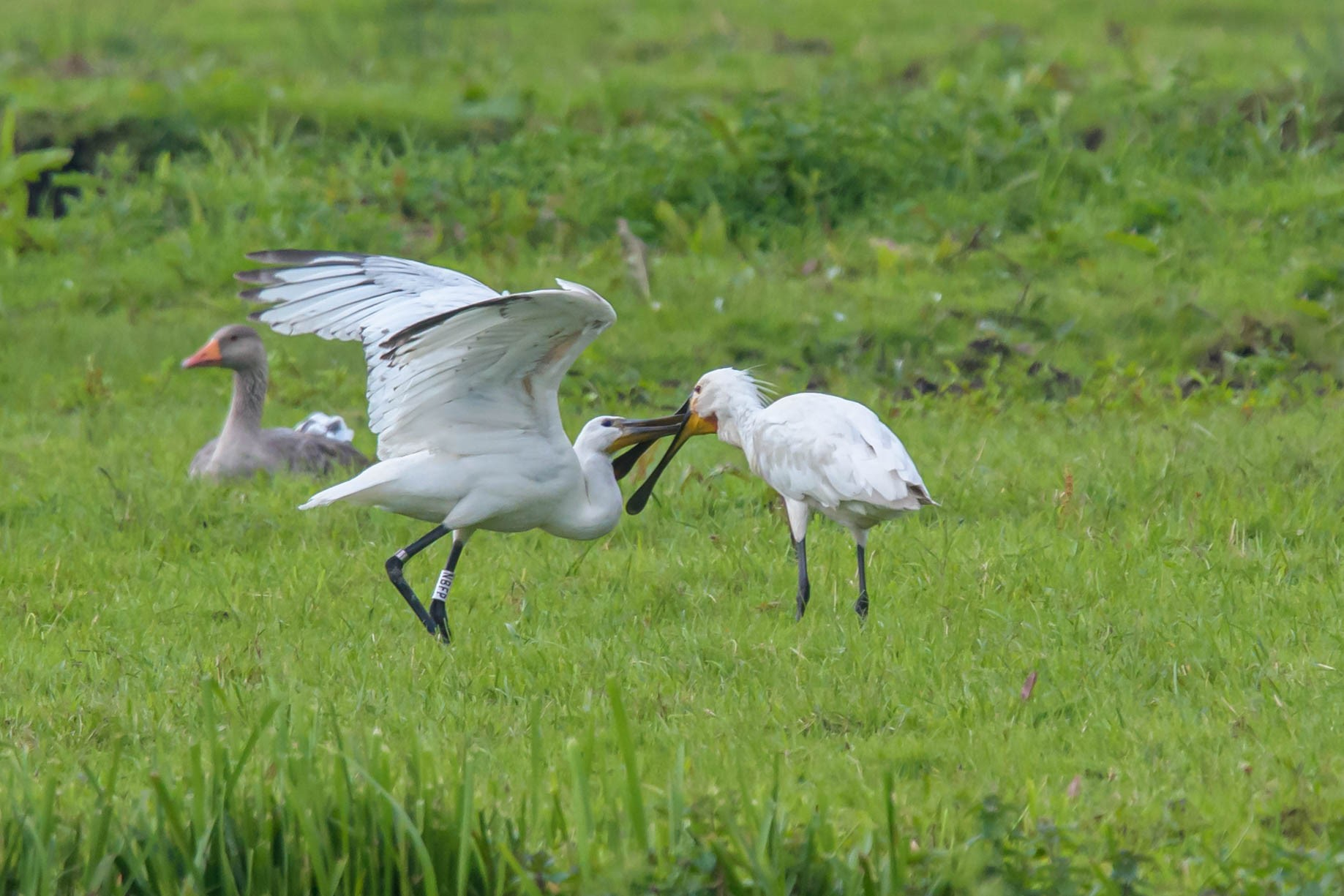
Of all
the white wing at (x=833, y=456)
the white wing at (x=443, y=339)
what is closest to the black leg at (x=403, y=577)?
the white wing at (x=443, y=339)

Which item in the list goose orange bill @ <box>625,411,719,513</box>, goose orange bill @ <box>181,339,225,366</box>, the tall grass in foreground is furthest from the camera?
goose orange bill @ <box>181,339,225,366</box>

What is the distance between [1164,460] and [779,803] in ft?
13.1

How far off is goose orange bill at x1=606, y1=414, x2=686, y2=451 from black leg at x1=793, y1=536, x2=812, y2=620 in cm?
80

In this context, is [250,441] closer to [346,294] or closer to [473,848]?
[346,294]

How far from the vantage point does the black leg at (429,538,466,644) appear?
5.99 m

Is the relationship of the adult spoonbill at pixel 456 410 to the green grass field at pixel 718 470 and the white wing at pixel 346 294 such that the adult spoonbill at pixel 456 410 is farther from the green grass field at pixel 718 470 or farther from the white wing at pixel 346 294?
the green grass field at pixel 718 470

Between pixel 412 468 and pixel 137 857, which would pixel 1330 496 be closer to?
pixel 412 468

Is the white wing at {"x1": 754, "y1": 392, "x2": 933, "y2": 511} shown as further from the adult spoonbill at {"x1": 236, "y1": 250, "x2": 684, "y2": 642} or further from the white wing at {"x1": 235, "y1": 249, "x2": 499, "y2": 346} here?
the white wing at {"x1": 235, "y1": 249, "x2": 499, "y2": 346}

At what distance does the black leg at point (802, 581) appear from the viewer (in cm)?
608

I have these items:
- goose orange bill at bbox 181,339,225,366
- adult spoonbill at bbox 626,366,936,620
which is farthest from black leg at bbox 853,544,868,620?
goose orange bill at bbox 181,339,225,366

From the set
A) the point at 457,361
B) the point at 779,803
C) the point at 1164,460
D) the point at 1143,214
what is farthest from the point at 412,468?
the point at 1143,214

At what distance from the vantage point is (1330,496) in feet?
23.4

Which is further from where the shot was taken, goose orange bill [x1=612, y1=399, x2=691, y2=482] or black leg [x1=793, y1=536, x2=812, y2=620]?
goose orange bill [x1=612, y1=399, x2=691, y2=482]

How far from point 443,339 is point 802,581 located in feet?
4.98
